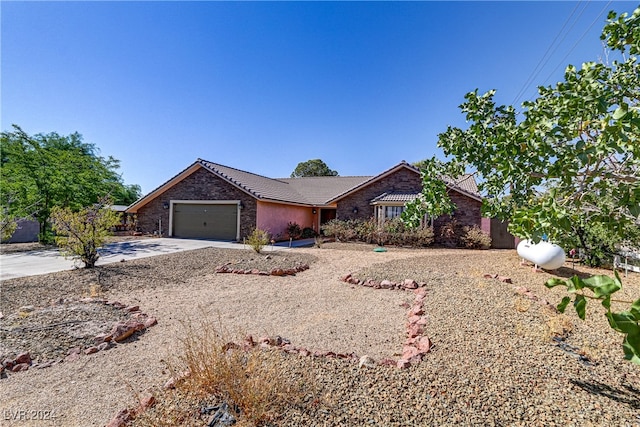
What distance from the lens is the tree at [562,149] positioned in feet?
5.67

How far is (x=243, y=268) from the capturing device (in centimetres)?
935

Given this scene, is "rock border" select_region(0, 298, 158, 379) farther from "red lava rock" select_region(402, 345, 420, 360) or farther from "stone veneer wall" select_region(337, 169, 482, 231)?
"stone veneer wall" select_region(337, 169, 482, 231)

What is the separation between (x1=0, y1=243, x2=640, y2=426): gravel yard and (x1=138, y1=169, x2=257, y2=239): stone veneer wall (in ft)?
34.3

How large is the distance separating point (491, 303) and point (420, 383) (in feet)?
10.5

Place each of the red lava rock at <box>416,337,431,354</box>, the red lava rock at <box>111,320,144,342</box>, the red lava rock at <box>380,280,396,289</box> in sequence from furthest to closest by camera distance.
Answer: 1. the red lava rock at <box>380,280,396,289</box>
2. the red lava rock at <box>111,320,144,342</box>
3. the red lava rock at <box>416,337,431,354</box>

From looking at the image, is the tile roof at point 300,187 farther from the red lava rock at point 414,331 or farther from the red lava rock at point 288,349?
the red lava rock at point 288,349

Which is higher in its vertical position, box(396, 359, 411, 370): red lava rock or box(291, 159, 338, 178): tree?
box(291, 159, 338, 178): tree

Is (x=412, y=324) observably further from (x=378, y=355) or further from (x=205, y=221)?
(x=205, y=221)

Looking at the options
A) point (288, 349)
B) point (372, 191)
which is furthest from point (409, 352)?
point (372, 191)

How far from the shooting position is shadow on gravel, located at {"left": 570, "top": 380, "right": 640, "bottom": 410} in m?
2.57

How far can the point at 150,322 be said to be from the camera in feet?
16.1

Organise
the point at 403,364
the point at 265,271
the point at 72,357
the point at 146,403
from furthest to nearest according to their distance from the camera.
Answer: the point at 265,271, the point at 72,357, the point at 403,364, the point at 146,403

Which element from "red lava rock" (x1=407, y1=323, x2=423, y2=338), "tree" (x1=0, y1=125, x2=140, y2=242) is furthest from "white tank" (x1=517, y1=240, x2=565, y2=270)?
"tree" (x1=0, y1=125, x2=140, y2=242)

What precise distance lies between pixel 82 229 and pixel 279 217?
12.2m
